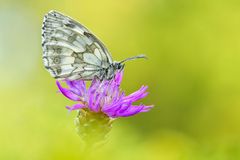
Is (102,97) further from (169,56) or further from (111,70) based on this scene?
(169,56)

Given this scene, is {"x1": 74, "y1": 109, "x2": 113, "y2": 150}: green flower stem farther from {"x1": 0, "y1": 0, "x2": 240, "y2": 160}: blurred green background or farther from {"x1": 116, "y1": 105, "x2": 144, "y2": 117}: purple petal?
{"x1": 0, "y1": 0, "x2": 240, "y2": 160}: blurred green background

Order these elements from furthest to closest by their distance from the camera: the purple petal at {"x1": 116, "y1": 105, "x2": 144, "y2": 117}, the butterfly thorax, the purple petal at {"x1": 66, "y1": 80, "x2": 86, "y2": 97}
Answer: the butterfly thorax < the purple petal at {"x1": 66, "y1": 80, "x2": 86, "y2": 97} < the purple petal at {"x1": 116, "y1": 105, "x2": 144, "y2": 117}

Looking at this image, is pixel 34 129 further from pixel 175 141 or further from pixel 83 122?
pixel 175 141

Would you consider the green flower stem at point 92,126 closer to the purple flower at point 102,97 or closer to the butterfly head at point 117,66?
the purple flower at point 102,97

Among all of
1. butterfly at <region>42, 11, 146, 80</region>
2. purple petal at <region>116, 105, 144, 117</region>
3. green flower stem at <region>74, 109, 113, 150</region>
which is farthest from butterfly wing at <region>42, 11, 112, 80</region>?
purple petal at <region>116, 105, 144, 117</region>

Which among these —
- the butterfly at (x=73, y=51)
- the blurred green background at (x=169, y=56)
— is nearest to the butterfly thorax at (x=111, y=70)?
the butterfly at (x=73, y=51)

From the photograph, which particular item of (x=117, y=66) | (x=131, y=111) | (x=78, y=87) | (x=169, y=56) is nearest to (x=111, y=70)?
(x=117, y=66)
